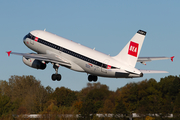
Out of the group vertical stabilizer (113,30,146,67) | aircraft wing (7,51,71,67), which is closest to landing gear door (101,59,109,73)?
vertical stabilizer (113,30,146,67)

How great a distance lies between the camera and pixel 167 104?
118m

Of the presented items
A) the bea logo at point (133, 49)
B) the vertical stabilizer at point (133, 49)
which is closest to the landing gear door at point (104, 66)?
the vertical stabilizer at point (133, 49)

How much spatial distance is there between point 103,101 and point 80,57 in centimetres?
5979

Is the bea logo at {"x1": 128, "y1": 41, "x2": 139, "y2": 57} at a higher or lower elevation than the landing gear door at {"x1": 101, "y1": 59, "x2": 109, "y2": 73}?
higher

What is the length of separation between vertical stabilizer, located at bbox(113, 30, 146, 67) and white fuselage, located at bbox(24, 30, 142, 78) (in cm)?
81

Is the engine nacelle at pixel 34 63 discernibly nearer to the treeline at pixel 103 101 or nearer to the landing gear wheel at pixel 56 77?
the landing gear wheel at pixel 56 77

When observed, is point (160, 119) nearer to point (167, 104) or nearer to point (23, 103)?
point (167, 104)

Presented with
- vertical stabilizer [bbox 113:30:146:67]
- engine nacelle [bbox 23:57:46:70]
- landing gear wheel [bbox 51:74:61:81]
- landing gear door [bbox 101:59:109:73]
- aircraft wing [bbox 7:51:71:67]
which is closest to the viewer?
vertical stabilizer [bbox 113:30:146:67]

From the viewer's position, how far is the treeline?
115m

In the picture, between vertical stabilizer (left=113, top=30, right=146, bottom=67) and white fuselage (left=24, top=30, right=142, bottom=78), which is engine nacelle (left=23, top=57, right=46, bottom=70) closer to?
white fuselage (left=24, top=30, right=142, bottom=78)

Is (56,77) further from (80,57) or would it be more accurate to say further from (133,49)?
(133,49)

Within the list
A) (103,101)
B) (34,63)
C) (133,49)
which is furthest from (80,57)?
(103,101)

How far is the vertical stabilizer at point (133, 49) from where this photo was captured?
56.4 metres

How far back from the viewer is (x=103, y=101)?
118750mm
